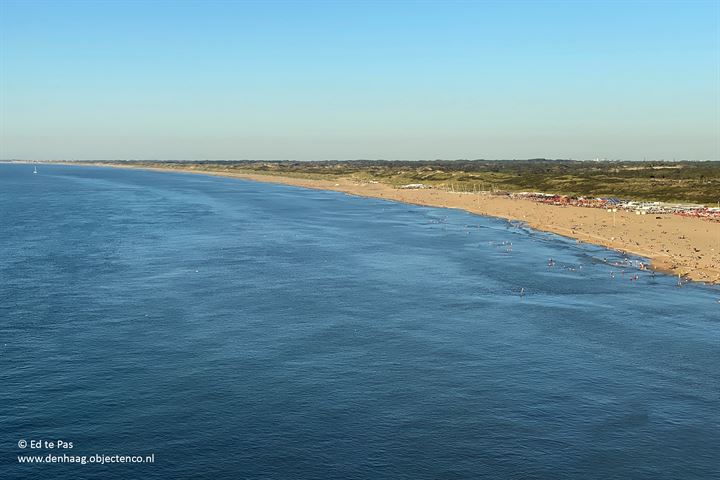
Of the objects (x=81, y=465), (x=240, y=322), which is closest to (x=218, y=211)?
(x=240, y=322)

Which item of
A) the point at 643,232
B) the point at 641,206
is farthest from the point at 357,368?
the point at 641,206

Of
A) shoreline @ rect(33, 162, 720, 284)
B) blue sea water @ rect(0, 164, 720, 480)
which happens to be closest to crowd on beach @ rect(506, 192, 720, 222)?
shoreline @ rect(33, 162, 720, 284)

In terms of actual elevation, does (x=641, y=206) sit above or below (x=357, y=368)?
above

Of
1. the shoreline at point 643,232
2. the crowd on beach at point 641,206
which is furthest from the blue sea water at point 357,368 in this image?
the crowd on beach at point 641,206

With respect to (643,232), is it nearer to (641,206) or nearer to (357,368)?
(641,206)

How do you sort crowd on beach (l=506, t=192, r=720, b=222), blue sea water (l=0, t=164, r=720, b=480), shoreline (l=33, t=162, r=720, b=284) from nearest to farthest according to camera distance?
blue sea water (l=0, t=164, r=720, b=480)
shoreline (l=33, t=162, r=720, b=284)
crowd on beach (l=506, t=192, r=720, b=222)

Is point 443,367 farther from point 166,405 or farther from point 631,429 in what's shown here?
point 166,405

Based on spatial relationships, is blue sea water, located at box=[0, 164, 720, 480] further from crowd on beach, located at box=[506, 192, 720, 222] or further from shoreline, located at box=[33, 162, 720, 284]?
crowd on beach, located at box=[506, 192, 720, 222]

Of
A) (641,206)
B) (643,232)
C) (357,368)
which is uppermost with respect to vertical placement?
(641,206)

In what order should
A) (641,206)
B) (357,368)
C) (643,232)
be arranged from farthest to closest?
(641,206), (643,232), (357,368)
